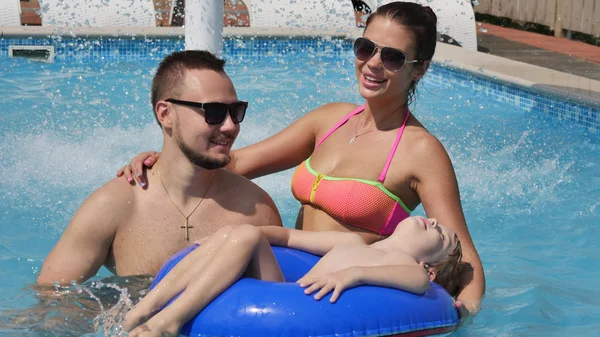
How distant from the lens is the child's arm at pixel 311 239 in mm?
3348

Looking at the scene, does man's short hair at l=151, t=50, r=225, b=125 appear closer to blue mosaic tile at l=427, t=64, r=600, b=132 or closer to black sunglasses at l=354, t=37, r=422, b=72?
black sunglasses at l=354, t=37, r=422, b=72

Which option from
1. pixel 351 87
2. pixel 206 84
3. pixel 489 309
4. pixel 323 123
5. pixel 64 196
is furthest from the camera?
pixel 351 87

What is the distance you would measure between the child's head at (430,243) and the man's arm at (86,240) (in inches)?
40.2

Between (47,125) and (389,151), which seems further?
(47,125)

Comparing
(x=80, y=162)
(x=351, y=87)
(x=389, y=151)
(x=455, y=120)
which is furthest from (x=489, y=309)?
(x=351, y=87)

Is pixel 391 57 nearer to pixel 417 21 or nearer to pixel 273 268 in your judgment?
pixel 417 21

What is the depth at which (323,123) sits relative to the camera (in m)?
3.92

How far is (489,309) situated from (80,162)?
3234 millimetres

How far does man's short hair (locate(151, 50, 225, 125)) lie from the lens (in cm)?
331

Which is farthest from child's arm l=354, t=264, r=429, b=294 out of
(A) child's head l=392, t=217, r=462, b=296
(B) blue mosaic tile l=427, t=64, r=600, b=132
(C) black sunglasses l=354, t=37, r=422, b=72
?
(B) blue mosaic tile l=427, t=64, r=600, b=132

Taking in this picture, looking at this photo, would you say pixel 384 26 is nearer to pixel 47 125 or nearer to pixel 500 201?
pixel 500 201

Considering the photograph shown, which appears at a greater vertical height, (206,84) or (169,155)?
(206,84)

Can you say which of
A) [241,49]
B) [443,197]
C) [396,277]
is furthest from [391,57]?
[241,49]

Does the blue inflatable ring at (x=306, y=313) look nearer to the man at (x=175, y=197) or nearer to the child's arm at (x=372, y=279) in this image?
the child's arm at (x=372, y=279)
